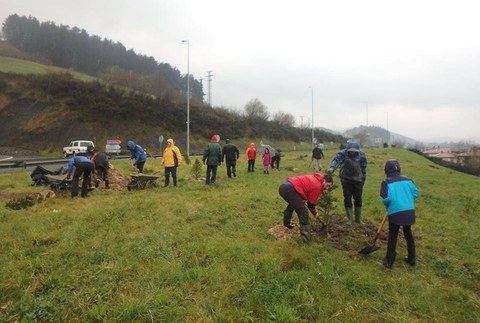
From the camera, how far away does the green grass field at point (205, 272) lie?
12.3 feet

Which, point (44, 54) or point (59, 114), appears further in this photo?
point (44, 54)

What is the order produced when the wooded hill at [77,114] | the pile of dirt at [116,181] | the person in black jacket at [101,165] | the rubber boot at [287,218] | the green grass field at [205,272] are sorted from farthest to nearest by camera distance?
the wooded hill at [77,114]
the pile of dirt at [116,181]
the person in black jacket at [101,165]
the rubber boot at [287,218]
the green grass field at [205,272]

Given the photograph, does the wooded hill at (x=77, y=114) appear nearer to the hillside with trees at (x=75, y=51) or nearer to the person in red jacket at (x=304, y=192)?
the hillside with trees at (x=75, y=51)

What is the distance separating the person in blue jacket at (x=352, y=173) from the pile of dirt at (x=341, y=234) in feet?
1.19

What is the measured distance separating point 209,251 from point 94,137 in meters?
39.9

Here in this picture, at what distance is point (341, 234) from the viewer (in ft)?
21.5

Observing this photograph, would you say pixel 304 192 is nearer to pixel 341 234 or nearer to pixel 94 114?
pixel 341 234

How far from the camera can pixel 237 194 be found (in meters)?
9.81

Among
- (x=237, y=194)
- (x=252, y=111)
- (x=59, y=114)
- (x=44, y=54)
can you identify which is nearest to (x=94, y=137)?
(x=59, y=114)

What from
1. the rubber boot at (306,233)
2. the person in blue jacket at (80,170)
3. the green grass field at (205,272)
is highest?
the person in blue jacket at (80,170)

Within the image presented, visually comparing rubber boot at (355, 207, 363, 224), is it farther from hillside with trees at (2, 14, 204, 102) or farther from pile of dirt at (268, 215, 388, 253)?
hillside with trees at (2, 14, 204, 102)

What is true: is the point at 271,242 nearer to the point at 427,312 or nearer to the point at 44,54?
the point at 427,312

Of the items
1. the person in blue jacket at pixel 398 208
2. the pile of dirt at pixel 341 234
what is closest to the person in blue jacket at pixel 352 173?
the pile of dirt at pixel 341 234

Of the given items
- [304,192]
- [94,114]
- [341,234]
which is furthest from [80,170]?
[94,114]
